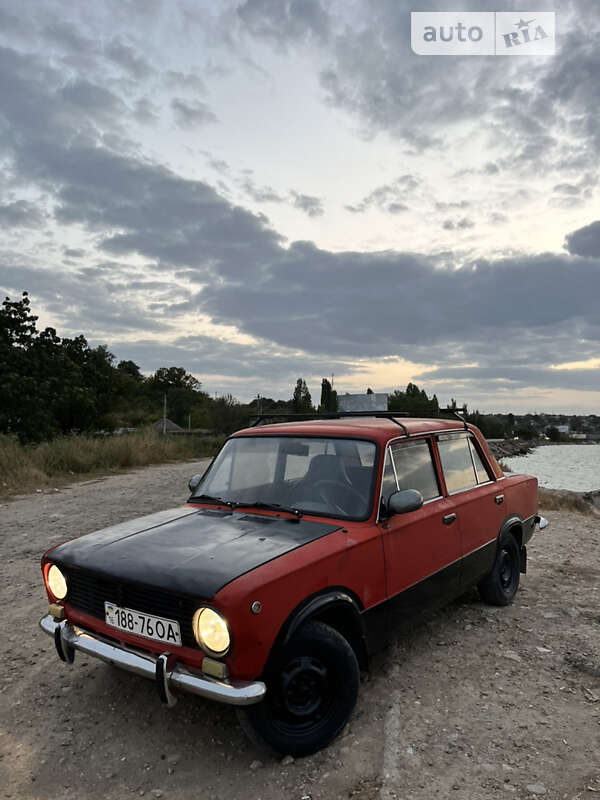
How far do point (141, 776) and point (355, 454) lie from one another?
212 cm

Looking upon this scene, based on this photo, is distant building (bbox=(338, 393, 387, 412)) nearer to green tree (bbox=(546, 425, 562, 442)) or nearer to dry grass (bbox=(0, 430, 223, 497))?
dry grass (bbox=(0, 430, 223, 497))

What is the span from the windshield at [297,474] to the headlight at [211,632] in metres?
1.09

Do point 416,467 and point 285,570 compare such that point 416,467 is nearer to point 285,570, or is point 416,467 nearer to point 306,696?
point 285,570

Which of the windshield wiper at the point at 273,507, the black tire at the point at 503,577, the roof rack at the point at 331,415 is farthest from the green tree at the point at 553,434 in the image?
the windshield wiper at the point at 273,507

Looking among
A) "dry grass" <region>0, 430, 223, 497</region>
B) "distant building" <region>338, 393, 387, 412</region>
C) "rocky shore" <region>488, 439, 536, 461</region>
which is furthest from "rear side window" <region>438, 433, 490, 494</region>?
"rocky shore" <region>488, 439, 536, 461</region>

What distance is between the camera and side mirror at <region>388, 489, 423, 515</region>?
3.24 meters

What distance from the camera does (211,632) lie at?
2498 mm

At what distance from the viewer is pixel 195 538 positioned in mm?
3148

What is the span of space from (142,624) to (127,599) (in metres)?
0.16

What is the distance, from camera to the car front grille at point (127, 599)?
8.50 feet

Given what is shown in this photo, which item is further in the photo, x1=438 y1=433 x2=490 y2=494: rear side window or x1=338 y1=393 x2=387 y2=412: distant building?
x1=338 y1=393 x2=387 y2=412: distant building

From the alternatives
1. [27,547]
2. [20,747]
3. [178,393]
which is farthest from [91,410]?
[178,393]

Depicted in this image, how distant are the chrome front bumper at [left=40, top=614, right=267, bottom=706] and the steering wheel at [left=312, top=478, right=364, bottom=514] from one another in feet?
4.01

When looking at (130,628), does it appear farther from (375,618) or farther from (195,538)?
(375,618)
